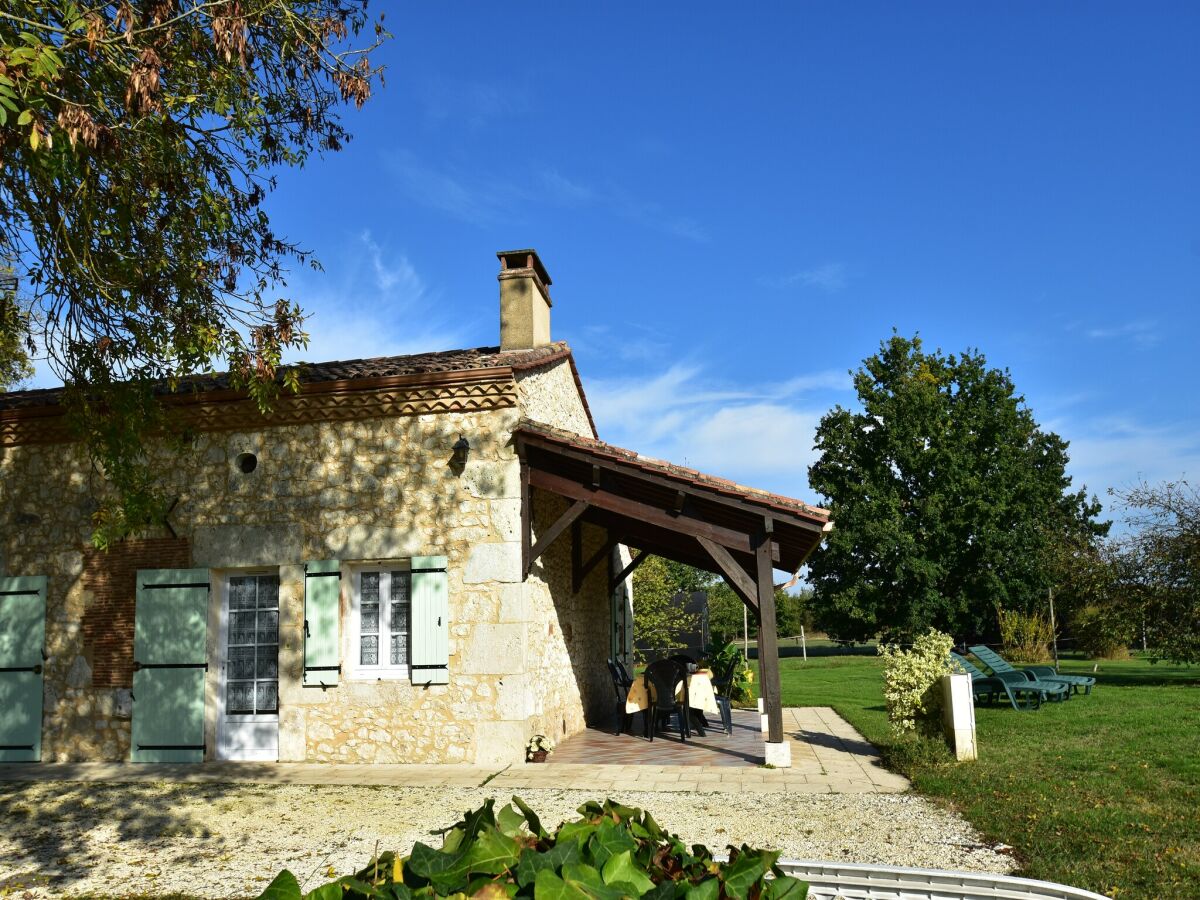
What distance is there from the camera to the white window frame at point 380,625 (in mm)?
8836

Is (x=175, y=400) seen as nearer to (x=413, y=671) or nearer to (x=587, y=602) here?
(x=413, y=671)

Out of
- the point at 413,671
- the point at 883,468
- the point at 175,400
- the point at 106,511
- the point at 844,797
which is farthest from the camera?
the point at 883,468

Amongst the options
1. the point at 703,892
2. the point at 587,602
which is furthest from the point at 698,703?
the point at 703,892

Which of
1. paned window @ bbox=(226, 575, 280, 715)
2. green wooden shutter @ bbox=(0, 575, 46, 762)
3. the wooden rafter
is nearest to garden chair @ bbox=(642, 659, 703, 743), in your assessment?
the wooden rafter

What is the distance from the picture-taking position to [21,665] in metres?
9.44

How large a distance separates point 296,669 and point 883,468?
75.7 feet

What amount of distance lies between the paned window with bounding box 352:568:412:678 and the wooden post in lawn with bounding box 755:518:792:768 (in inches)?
132

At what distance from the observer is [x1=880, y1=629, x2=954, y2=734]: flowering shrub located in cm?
841

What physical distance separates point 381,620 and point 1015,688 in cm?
873

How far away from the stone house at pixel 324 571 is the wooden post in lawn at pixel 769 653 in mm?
58

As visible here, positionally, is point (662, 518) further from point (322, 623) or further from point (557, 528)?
point (322, 623)

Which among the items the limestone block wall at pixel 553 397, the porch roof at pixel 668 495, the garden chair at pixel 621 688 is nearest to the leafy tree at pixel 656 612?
the limestone block wall at pixel 553 397

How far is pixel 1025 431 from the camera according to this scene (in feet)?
95.5

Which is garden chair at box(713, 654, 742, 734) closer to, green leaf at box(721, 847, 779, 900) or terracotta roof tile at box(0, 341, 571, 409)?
terracotta roof tile at box(0, 341, 571, 409)
